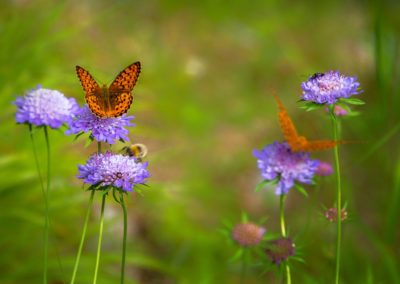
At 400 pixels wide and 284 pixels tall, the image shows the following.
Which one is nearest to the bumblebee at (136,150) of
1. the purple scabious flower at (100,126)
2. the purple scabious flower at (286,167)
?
the purple scabious flower at (100,126)

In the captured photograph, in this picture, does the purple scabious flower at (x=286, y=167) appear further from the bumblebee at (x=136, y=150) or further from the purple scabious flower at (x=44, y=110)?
the purple scabious flower at (x=44, y=110)

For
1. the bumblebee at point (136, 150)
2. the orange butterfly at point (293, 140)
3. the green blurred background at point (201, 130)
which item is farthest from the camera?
the green blurred background at point (201, 130)

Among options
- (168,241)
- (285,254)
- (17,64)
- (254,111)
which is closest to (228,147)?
(254,111)

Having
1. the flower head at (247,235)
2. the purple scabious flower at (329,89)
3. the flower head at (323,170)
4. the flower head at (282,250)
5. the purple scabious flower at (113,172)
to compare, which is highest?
the purple scabious flower at (329,89)

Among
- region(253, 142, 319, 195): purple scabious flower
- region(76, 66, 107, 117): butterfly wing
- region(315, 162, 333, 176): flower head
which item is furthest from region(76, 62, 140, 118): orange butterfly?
region(315, 162, 333, 176): flower head

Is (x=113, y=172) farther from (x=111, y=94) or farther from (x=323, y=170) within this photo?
(x=323, y=170)

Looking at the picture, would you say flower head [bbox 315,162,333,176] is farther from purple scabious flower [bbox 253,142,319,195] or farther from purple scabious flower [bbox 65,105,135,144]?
purple scabious flower [bbox 65,105,135,144]

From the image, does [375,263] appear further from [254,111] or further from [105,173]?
[105,173]
